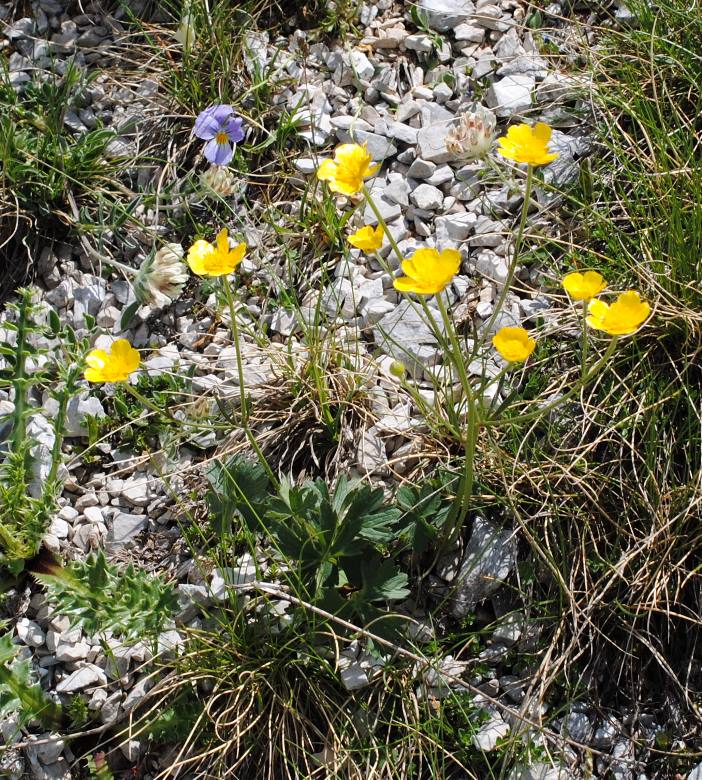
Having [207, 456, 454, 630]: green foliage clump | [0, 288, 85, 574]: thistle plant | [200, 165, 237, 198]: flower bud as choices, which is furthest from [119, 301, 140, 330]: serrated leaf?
[207, 456, 454, 630]: green foliage clump

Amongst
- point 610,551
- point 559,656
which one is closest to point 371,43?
point 610,551

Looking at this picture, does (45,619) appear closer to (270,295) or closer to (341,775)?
(341,775)

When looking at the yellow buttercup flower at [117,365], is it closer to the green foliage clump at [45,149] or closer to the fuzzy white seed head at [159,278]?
the fuzzy white seed head at [159,278]

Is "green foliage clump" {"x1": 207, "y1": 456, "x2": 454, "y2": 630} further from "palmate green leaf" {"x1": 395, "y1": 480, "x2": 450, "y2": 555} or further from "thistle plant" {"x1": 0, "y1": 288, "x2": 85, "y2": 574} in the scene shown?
"thistle plant" {"x1": 0, "y1": 288, "x2": 85, "y2": 574}

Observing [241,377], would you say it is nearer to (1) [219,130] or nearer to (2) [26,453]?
(2) [26,453]

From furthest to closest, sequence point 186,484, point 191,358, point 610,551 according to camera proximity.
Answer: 1. point 191,358
2. point 186,484
3. point 610,551

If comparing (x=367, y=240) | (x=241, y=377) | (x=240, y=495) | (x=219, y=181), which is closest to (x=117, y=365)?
(x=241, y=377)
